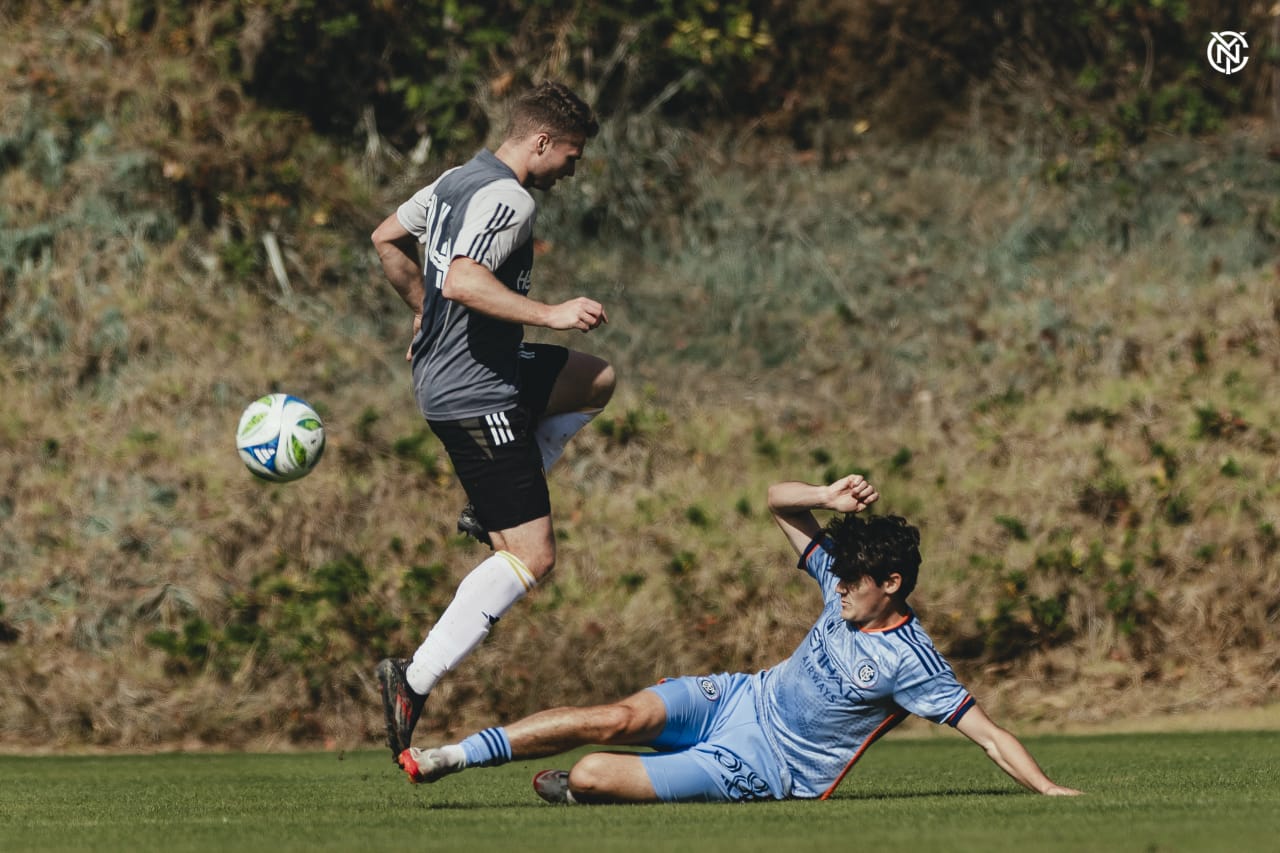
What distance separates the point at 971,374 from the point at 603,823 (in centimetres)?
899

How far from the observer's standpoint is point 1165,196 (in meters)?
15.3

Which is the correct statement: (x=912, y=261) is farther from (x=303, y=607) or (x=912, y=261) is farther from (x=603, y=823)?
(x=603, y=823)

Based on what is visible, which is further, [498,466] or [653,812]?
[498,466]

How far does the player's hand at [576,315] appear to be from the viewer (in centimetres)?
584

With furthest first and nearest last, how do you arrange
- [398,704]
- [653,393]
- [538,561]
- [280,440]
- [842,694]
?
[653,393], [280,440], [538,561], [398,704], [842,694]

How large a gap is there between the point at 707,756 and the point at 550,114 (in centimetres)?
240

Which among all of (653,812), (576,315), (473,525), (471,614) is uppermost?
(576,315)

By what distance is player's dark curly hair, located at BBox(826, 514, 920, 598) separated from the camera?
583 centimetres

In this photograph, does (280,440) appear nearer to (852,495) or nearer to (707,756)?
(707,756)

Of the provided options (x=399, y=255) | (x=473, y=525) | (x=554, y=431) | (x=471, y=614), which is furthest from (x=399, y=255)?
(x=471, y=614)

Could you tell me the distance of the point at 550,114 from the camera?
20.6ft

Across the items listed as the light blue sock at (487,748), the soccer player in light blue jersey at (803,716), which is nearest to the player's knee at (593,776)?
the soccer player in light blue jersey at (803,716)

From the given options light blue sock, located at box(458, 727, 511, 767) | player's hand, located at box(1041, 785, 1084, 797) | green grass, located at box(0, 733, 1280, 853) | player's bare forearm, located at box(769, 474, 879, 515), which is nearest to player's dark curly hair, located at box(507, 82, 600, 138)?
player's bare forearm, located at box(769, 474, 879, 515)

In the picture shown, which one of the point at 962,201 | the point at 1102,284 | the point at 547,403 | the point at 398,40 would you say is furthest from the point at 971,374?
the point at 547,403
